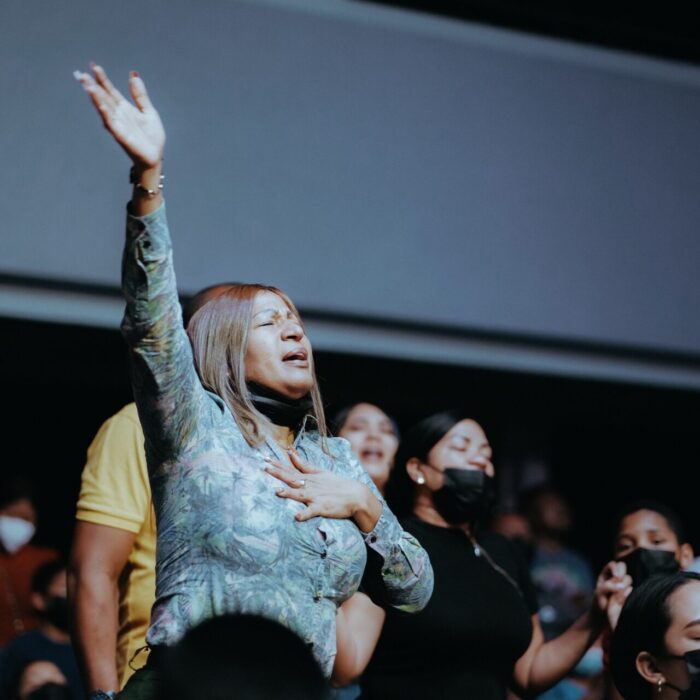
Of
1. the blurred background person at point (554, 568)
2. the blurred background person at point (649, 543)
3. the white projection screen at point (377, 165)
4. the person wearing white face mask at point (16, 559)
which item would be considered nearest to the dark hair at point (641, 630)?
the blurred background person at point (649, 543)

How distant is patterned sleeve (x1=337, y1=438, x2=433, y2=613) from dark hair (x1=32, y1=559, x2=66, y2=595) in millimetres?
2279

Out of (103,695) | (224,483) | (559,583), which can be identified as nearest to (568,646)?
(103,695)

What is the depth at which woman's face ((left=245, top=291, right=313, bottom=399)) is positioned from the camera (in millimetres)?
2322

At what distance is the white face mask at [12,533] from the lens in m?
4.96

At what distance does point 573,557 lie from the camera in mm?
5520

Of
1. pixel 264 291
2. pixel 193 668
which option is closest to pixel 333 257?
pixel 264 291

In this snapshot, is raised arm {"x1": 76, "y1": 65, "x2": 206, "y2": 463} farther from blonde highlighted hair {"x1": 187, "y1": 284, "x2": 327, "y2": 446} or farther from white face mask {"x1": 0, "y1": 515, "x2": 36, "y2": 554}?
white face mask {"x1": 0, "y1": 515, "x2": 36, "y2": 554}

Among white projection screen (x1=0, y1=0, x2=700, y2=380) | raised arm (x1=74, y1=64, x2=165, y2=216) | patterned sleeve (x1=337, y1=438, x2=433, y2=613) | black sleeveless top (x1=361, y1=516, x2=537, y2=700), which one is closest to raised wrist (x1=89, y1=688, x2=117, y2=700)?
patterned sleeve (x1=337, y1=438, x2=433, y2=613)

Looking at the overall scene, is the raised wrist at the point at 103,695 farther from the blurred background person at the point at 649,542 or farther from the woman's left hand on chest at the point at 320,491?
the blurred background person at the point at 649,542

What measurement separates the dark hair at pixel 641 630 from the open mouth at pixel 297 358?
97 cm

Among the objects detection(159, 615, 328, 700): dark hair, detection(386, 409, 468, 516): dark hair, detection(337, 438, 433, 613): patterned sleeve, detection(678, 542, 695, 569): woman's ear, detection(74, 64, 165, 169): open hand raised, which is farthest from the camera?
detection(678, 542, 695, 569): woman's ear

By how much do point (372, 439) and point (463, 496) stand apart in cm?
51

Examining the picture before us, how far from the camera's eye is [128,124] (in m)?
2.07

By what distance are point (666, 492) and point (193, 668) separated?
6.68m
